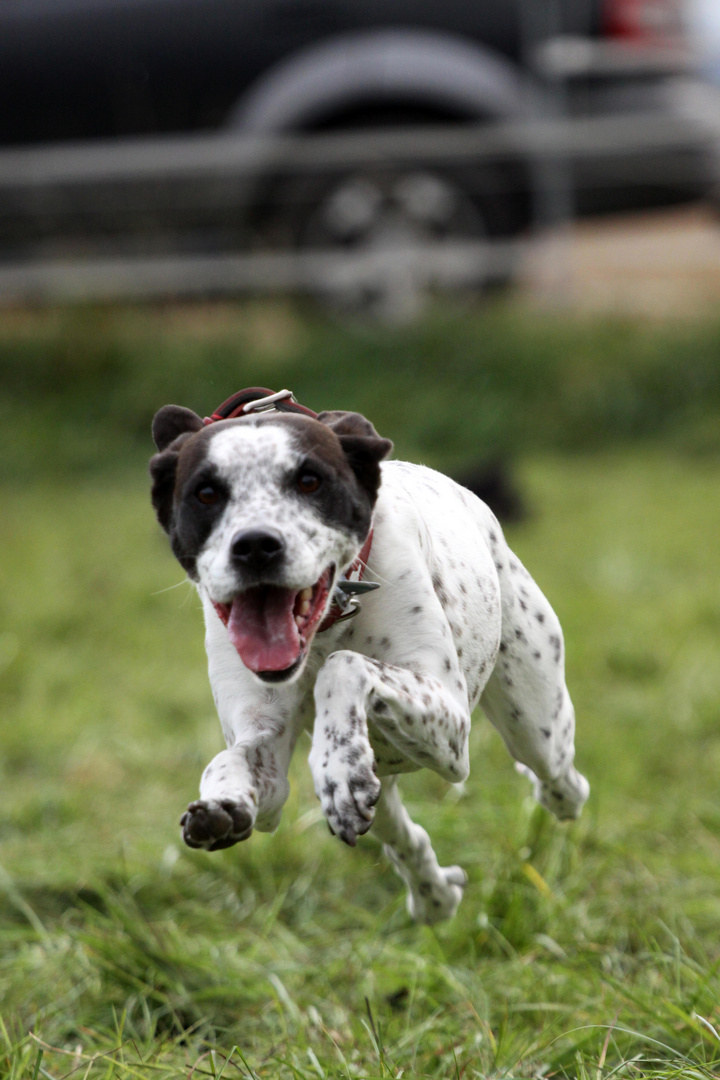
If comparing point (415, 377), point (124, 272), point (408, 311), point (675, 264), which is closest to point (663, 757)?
point (415, 377)

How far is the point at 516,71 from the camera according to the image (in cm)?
1044

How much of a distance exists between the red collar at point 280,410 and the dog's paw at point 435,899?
1.26 meters

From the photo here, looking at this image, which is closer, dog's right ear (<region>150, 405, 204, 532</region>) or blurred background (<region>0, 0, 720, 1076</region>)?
dog's right ear (<region>150, 405, 204, 532</region>)

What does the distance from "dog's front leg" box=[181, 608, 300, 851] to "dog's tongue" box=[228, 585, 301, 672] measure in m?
0.17

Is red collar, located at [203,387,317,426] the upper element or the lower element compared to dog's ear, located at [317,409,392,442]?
upper

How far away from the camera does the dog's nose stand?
1.82 m

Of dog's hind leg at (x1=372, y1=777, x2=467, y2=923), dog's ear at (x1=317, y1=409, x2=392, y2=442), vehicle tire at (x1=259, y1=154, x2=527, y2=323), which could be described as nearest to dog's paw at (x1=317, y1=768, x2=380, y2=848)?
dog's ear at (x1=317, y1=409, x2=392, y2=442)

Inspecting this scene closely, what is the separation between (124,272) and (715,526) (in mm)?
4999

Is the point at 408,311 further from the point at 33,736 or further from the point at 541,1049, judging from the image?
the point at 541,1049

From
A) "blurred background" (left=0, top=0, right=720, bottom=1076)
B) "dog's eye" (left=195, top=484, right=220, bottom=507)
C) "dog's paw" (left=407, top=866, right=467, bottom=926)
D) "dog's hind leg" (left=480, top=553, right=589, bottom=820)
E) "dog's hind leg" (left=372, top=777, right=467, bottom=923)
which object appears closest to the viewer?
"dog's eye" (left=195, top=484, right=220, bottom=507)

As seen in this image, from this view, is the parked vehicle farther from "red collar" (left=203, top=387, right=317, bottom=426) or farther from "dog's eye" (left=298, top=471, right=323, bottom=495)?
"dog's eye" (left=298, top=471, right=323, bottom=495)

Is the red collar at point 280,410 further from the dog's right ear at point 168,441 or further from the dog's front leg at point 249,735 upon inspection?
the dog's front leg at point 249,735

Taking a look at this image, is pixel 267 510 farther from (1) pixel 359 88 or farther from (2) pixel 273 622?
(1) pixel 359 88

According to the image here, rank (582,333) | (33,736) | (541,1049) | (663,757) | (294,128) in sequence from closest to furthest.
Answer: (541,1049)
(663,757)
(33,736)
(582,333)
(294,128)
